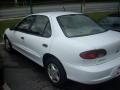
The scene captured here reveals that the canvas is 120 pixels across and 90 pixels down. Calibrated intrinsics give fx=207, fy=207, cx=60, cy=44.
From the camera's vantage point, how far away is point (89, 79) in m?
3.70

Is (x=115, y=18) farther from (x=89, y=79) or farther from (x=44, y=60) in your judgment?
(x=89, y=79)

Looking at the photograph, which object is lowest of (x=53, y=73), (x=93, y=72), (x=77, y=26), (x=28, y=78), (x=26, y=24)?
(x=28, y=78)

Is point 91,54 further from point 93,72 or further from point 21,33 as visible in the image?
point 21,33

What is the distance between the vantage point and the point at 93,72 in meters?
3.67

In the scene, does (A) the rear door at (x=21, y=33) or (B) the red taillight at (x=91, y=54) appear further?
(A) the rear door at (x=21, y=33)

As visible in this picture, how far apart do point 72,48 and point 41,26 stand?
135 centimetres

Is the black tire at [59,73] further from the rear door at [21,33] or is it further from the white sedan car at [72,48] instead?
the rear door at [21,33]

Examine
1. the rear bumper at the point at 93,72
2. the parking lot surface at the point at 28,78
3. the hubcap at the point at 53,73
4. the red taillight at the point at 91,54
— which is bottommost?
the parking lot surface at the point at 28,78

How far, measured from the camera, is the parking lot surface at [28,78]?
14.4 ft


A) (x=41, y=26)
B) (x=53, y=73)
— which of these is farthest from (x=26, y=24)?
(x=53, y=73)

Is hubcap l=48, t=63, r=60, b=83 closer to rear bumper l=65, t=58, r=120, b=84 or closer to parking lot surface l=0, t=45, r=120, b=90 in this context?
parking lot surface l=0, t=45, r=120, b=90

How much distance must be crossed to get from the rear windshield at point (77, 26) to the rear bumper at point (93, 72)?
0.77m

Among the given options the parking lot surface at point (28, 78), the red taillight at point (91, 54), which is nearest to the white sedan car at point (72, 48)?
the red taillight at point (91, 54)

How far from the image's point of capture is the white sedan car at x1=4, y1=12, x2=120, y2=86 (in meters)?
3.74
